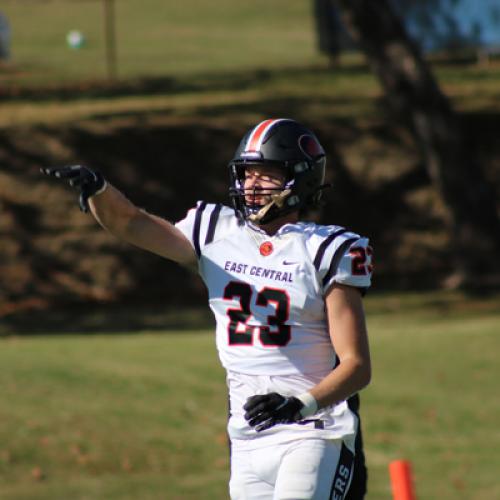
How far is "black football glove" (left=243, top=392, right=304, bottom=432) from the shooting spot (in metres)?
4.75

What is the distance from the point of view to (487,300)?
2139 centimetres

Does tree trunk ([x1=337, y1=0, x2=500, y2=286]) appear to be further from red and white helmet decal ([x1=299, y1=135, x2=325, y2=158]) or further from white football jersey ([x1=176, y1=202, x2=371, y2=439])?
white football jersey ([x1=176, y1=202, x2=371, y2=439])

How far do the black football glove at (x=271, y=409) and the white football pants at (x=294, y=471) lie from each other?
249mm

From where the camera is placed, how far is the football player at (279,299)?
5008 millimetres

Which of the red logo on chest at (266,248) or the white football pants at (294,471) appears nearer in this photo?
the white football pants at (294,471)

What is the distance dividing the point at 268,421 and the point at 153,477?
20.2ft

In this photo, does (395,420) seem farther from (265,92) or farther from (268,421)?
(265,92)

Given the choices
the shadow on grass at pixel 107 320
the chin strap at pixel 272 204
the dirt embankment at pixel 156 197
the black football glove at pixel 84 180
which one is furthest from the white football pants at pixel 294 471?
the dirt embankment at pixel 156 197

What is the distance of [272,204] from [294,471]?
1042 millimetres

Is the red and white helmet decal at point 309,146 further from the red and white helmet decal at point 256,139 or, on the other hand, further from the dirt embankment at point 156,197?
the dirt embankment at point 156,197

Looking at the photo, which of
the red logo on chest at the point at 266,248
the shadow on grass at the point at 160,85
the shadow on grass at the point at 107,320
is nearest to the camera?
the red logo on chest at the point at 266,248

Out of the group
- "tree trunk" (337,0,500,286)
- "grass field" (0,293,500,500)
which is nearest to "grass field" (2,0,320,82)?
"tree trunk" (337,0,500,286)

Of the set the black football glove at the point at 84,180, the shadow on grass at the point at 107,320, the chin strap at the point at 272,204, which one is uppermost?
the black football glove at the point at 84,180

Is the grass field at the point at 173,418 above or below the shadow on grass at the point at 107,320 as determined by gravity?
above
